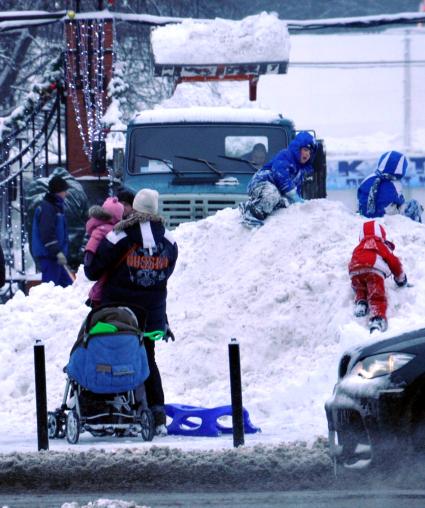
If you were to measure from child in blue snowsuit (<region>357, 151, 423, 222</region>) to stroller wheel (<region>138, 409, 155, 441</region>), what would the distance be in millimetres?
4281

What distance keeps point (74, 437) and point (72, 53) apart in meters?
14.6

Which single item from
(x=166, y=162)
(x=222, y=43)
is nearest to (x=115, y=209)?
(x=166, y=162)

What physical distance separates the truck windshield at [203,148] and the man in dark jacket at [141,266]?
6101mm

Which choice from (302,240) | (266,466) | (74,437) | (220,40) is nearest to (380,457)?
(266,466)

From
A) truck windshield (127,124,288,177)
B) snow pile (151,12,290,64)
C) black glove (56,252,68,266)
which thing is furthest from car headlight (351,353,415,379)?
snow pile (151,12,290,64)

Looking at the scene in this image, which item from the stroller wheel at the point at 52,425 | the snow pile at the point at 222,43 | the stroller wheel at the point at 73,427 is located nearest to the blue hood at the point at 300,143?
the stroller wheel at the point at 52,425

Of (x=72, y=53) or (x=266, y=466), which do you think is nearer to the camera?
(x=266, y=466)

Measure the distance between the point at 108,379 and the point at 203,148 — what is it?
707cm

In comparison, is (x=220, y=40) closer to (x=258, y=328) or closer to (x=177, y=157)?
(x=177, y=157)

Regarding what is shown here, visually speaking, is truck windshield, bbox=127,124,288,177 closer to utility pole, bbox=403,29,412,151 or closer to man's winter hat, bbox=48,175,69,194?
man's winter hat, bbox=48,175,69,194

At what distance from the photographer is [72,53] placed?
81.6 feet

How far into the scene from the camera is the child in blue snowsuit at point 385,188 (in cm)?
1433

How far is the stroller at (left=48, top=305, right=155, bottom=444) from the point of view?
10797 millimetres

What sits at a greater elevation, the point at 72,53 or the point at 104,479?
the point at 72,53
